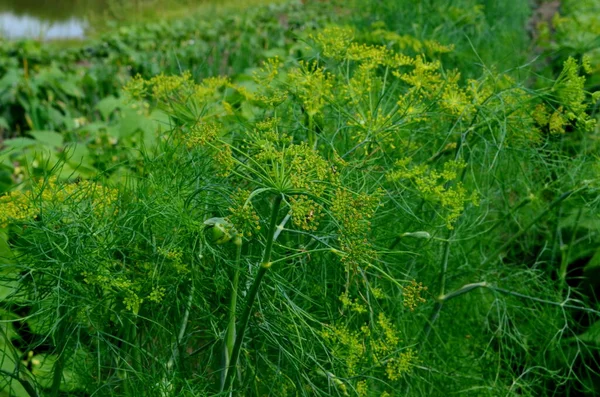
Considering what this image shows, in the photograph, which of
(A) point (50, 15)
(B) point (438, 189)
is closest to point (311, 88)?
(B) point (438, 189)

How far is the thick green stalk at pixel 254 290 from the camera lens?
1548 mm

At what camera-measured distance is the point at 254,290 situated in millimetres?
1637

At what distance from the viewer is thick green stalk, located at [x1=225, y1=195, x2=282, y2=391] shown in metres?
1.55

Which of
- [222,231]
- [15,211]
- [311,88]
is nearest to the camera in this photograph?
[222,231]

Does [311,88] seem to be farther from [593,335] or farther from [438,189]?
[593,335]

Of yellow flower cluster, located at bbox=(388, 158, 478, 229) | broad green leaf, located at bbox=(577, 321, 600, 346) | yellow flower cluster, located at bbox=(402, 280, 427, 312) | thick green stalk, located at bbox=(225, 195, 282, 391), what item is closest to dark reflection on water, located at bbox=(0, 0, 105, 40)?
broad green leaf, located at bbox=(577, 321, 600, 346)

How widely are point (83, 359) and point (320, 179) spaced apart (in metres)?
0.88

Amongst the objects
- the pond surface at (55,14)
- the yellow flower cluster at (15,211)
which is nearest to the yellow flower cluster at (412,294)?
the yellow flower cluster at (15,211)

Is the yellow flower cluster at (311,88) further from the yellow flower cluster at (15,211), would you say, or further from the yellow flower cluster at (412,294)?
the yellow flower cluster at (15,211)

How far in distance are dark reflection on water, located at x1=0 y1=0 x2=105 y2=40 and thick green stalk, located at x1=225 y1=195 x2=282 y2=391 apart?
410 inches

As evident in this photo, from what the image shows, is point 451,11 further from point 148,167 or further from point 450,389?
point 148,167

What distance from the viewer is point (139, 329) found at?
81.3 inches

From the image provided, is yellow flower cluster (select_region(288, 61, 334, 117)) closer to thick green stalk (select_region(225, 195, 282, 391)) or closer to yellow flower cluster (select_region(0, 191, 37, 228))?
thick green stalk (select_region(225, 195, 282, 391))

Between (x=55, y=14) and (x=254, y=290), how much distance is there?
12.9 metres
